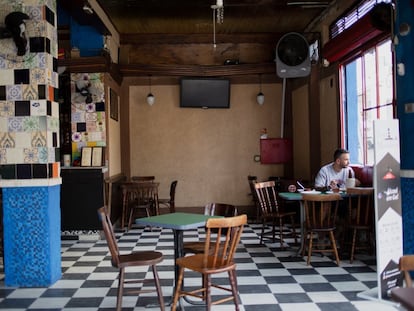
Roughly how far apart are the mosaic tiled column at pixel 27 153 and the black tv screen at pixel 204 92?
459 cm

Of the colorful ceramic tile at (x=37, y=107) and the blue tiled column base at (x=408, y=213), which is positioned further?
the colorful ceramic tile at (x=37, y=107)

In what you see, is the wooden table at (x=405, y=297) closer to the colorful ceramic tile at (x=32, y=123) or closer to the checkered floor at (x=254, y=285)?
the checkered floor at (x=254, y=285)

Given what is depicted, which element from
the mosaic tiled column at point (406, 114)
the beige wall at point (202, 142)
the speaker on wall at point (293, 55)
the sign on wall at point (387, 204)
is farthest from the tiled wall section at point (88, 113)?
the sign on wall at point (387, 204)

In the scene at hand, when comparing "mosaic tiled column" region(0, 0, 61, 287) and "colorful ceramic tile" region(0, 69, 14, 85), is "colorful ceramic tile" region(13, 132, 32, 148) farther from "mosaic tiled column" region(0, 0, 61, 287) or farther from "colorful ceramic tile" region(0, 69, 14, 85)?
"colorful ceramic tile" region(0, 69, 14, 85)

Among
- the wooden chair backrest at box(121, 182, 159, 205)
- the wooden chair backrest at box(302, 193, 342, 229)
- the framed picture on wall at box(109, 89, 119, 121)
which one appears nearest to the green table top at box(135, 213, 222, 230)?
the wooden chair backrest at box(302, 193, 342, 229)

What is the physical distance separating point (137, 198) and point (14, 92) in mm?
3743

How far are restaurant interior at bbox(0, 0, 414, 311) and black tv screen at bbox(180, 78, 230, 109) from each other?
1.1 inches

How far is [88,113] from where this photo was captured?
7.63 metres

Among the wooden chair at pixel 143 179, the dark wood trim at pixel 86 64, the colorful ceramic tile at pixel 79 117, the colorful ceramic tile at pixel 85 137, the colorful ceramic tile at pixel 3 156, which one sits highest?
the dark wood trim at pixel 86 64

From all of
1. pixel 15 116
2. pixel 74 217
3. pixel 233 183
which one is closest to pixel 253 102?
pixel 233 183

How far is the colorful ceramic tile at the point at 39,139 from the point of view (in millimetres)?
4879

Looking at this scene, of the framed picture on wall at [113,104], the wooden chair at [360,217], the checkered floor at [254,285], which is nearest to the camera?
the checkered floor at [254,285]

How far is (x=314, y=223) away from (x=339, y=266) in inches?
22.1

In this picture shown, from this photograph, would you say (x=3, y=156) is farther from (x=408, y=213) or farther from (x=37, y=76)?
(x=408, y=213)
